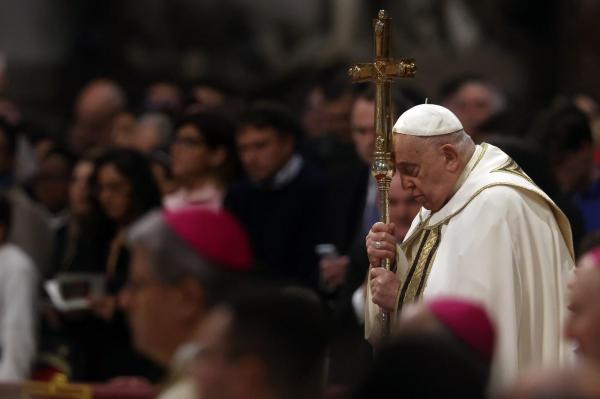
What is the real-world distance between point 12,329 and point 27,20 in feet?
29.8

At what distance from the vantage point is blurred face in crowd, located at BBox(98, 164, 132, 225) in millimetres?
9875

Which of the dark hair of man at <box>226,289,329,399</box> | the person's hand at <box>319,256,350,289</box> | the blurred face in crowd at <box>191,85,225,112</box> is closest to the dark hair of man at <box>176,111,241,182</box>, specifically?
the person's hand at <box>319,256,350,289</box>

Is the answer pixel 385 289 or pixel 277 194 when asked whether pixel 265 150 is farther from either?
pixel 385 289

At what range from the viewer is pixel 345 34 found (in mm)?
17266

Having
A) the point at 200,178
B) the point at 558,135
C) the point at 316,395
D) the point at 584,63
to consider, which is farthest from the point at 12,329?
the point at 584,63

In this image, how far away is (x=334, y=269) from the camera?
8633mm

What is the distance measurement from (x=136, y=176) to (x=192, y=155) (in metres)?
0.36

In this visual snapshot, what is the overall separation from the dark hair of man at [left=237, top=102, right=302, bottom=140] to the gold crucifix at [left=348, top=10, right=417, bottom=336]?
288 centimetres

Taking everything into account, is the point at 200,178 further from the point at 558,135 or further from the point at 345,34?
the point at 345,34

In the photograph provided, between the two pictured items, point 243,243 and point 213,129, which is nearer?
point 243,243

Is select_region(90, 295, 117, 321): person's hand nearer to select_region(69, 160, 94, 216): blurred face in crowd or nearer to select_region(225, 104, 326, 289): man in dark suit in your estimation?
select_region(225, 104, 326, 289): man in dark suit

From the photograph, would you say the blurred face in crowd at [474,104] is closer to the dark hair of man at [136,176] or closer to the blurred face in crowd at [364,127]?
the blurred face in crowd at [364,127]

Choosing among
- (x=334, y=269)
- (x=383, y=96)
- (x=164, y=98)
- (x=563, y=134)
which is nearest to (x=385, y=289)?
(x=383, y=96)

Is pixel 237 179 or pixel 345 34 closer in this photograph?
pixel 237 179
